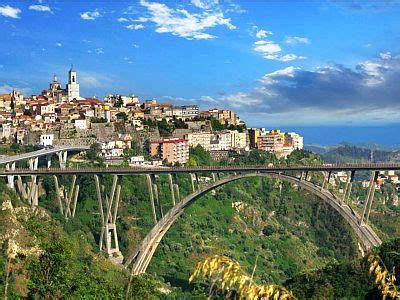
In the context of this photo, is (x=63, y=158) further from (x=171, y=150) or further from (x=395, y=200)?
(x=395, y=200)

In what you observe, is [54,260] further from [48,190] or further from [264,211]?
[264,211]

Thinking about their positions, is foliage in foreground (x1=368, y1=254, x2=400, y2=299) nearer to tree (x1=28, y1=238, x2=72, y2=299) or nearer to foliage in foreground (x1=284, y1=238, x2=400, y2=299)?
tree (x1=28, y1=238, x2=72, y2=299)

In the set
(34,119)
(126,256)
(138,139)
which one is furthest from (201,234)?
(34,119)

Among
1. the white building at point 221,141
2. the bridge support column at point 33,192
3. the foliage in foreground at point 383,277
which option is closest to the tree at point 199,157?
the white building at point 221,141

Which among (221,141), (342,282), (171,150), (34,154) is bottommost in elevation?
(342,282)

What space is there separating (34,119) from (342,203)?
3941cm

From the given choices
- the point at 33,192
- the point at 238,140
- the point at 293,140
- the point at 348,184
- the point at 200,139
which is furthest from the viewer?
the point at 293,140

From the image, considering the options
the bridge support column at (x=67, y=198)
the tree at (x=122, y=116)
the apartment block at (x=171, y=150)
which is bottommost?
the bridge support column at (x=67, y=198)

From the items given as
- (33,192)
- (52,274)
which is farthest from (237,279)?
(33,192)

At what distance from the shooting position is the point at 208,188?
32219 millimetres

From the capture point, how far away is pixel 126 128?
58.1m

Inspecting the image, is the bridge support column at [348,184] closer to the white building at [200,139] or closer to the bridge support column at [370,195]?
the bridge support column at [370,195]

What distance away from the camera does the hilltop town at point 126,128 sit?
173ft

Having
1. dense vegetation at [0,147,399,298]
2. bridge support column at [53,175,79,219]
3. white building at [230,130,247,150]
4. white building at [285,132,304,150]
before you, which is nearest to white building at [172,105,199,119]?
white building at [230,130,247,150]
